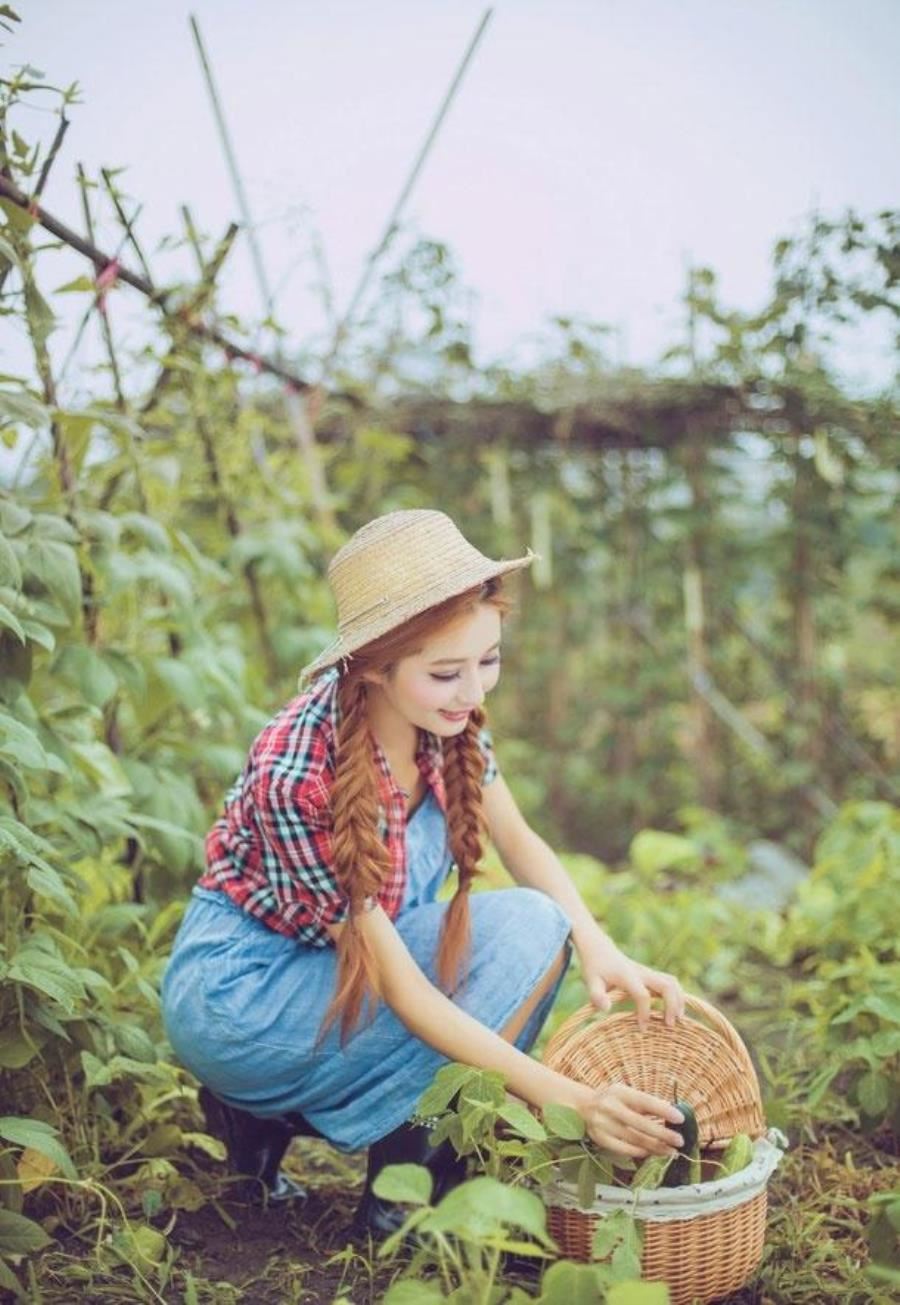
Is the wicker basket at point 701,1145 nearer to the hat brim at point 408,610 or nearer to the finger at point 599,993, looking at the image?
the finger at point 599,993

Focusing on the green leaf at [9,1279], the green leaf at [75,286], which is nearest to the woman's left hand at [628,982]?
the green leaf at [9,1279]

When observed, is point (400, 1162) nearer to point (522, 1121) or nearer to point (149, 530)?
point (522, 1121)

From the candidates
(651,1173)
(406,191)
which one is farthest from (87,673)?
(406,191)

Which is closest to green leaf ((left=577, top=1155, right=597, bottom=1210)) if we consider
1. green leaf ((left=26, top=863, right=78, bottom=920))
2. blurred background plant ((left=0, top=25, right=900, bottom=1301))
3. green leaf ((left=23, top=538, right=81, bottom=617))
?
blurred background plant ((left=0, top=25, right=900, bottom=1301))

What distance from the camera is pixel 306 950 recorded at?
203 cm

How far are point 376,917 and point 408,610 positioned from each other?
0.46 metres

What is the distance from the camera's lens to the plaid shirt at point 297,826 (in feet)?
6.21

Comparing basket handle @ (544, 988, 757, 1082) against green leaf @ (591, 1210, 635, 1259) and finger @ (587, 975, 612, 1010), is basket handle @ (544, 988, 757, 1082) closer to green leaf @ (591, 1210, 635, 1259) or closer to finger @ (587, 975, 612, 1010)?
finger @ (587, 975, 612, 1010)

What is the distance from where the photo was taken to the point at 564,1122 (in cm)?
165

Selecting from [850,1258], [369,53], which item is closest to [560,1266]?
[850,1258]

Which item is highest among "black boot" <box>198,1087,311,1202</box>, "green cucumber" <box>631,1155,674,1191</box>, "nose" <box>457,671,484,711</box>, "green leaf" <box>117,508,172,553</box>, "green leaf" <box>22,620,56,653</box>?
"green leaf" <box>117,508,172,553</box>

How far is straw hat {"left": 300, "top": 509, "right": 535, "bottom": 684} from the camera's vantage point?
1846 mm

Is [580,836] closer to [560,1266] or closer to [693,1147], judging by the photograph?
[693,1147]

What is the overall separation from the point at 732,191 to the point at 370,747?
10.4 ft
